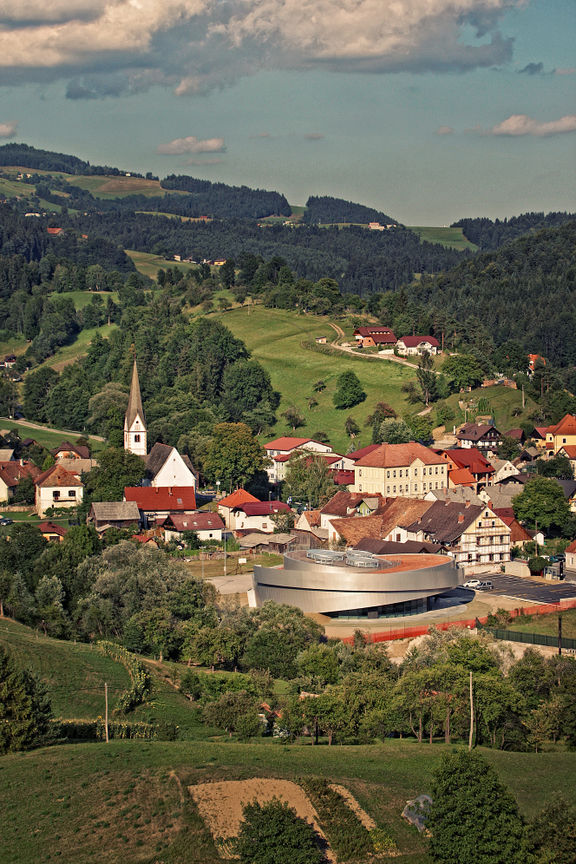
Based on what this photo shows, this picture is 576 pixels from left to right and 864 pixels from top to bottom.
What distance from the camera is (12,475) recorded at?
85.3m

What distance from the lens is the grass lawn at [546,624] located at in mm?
53000

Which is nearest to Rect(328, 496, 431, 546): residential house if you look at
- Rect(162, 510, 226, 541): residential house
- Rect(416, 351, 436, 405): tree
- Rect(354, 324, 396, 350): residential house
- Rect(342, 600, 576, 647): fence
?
Rect(162, 510, 226, 541): residential house

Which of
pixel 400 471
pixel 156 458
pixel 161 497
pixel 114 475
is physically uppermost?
pixel 156 458

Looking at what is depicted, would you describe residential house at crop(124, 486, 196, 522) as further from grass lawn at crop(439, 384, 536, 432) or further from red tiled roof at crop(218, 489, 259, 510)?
grass lawn at crop(439, 384, 536, 432)

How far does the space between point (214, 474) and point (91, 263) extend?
121 m

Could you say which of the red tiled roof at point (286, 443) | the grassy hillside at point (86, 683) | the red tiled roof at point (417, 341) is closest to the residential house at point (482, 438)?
the red tiled roof at point (286, 443)

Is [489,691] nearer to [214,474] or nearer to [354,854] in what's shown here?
[354,854]

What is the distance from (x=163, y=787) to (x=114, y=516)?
46.1m

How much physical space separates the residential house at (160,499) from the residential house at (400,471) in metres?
12.9

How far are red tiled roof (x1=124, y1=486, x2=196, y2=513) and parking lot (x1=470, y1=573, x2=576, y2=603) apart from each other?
74.3 feet

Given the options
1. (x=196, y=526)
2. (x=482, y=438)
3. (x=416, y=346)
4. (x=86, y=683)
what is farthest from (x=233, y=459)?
(x=86, y=683)

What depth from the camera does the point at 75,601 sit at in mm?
51500

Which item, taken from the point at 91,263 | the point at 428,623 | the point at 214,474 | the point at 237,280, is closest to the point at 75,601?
the point at 428,623

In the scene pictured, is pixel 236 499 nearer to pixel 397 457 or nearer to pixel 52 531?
pixel 397 457
